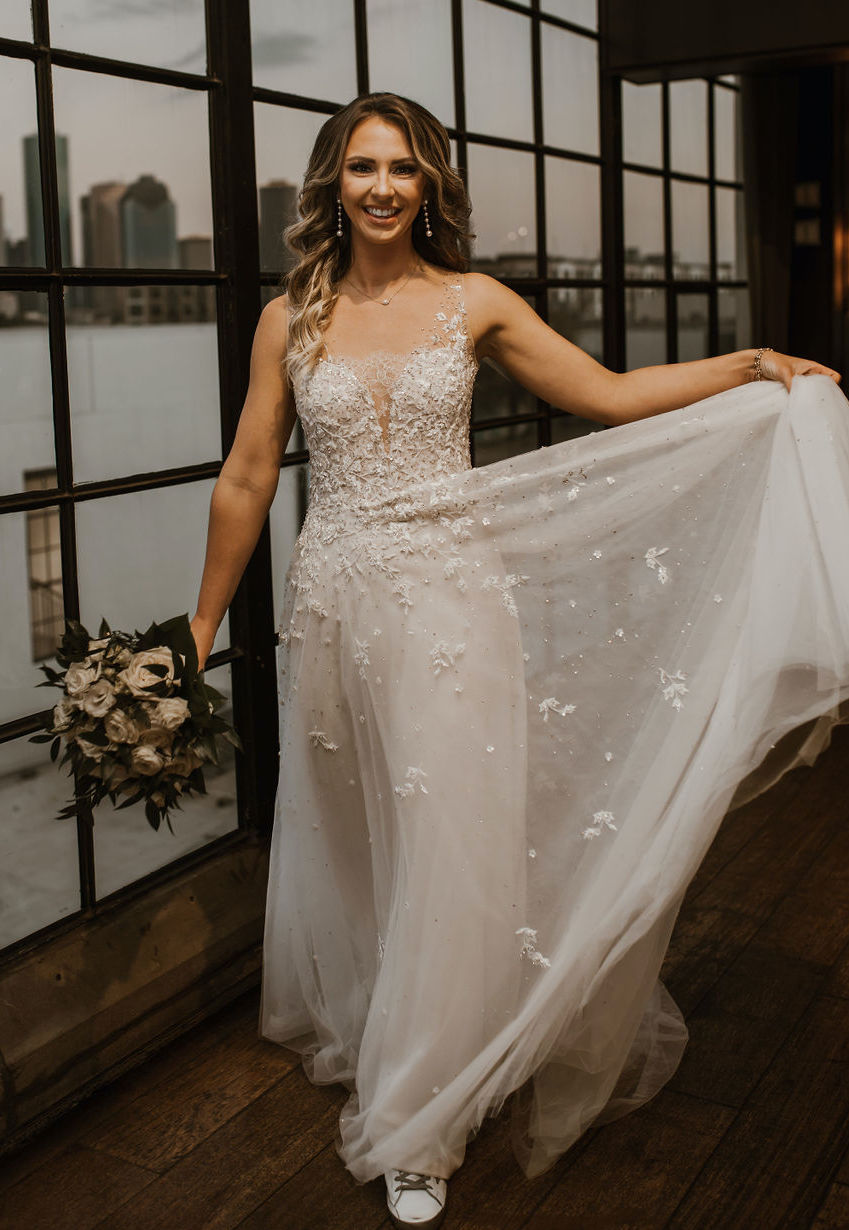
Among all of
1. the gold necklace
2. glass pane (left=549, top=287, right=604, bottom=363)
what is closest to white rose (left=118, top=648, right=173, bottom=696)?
the gold necklace

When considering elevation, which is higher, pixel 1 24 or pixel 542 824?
pixel 1 24

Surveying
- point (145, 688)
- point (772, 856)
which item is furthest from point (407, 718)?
point (772, 856)

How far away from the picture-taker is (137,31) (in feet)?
8.32

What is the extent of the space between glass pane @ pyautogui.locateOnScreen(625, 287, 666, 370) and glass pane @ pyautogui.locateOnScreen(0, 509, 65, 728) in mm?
2517

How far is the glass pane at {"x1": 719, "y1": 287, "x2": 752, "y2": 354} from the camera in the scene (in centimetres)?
545

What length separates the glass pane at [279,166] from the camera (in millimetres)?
2873

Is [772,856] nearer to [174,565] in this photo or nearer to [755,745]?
[755,745]

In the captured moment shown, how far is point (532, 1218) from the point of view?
2.12 metres

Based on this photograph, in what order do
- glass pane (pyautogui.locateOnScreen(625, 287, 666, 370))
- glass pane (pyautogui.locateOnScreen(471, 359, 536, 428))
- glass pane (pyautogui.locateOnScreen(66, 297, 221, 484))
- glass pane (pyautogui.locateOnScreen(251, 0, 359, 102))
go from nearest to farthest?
glass pane (pyautogui.locateOnScreen(66, 297, 221, 484)) → glass pane (pyautogui.locateOnScreen(251, 0, 359, 102)) → glass pane (pyautogui.locateOnScreen(471, 359, 536, 428)) → glass pane (pyautogui.locateOnScreen(625, 287, 666, 370))

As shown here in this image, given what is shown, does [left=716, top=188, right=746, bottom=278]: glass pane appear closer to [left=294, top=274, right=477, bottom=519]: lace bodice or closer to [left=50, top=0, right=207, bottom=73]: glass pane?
[left=50, top=0, right=207, bottom=73]: glass pane

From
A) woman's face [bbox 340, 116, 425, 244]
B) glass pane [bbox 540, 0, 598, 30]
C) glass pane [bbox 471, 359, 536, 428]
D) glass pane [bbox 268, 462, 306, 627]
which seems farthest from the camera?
glass pane [bbox 540, 0, 598, 30]

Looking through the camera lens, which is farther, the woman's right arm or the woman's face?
the woman's right arm

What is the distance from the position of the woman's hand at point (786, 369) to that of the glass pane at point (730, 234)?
3161 mm

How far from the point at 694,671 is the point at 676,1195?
83 centimetres
